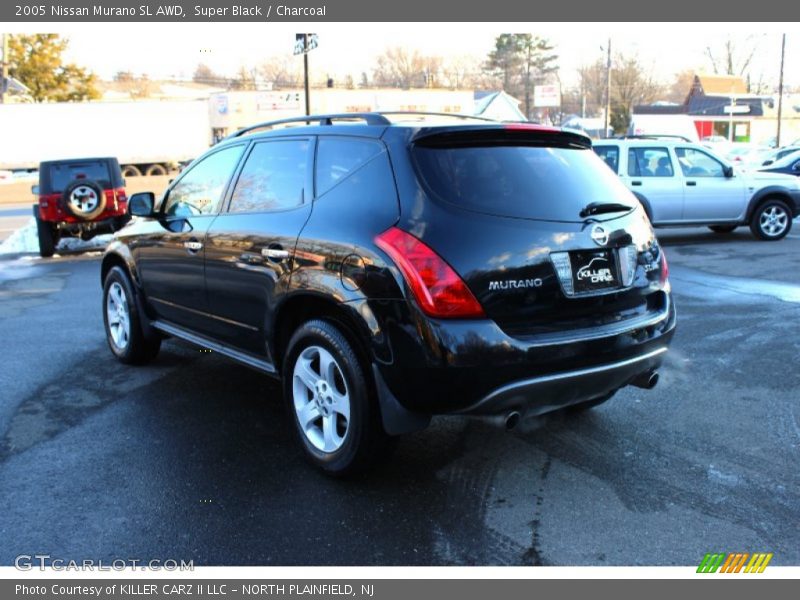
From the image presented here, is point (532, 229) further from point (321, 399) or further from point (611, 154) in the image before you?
point (611, 154)

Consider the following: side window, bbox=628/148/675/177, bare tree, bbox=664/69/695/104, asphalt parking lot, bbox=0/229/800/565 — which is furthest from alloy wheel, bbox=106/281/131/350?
bare tree, bbox=664/69/695/104

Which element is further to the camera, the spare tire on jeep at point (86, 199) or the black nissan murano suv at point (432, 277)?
the spare tire on jeep at point (86, 199)

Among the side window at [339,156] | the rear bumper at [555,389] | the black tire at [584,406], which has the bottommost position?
the black tire at [584,406]

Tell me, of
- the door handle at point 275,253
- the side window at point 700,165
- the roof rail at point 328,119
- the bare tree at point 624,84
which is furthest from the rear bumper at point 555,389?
the bare tree at point 624,84

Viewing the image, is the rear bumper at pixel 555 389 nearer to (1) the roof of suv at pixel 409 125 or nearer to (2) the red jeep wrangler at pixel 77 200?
(1) the roof of suv at pixel 409 125

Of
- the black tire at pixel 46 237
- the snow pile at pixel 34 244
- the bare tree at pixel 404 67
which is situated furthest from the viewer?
the bare tree at pixel 404 67

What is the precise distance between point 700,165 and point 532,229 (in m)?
11.3

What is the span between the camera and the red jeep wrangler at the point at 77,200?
1352 centimetres

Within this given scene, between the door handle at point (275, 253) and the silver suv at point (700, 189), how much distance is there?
34.1ft

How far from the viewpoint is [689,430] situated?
176 inches

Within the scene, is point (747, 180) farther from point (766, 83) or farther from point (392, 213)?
point (766, 83)

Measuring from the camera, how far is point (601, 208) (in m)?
3.83

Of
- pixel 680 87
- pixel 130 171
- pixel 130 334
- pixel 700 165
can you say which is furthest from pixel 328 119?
pixel 680 87

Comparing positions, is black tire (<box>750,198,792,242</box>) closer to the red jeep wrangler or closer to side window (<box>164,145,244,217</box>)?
side window (<box>164,145,244,217</box>)
